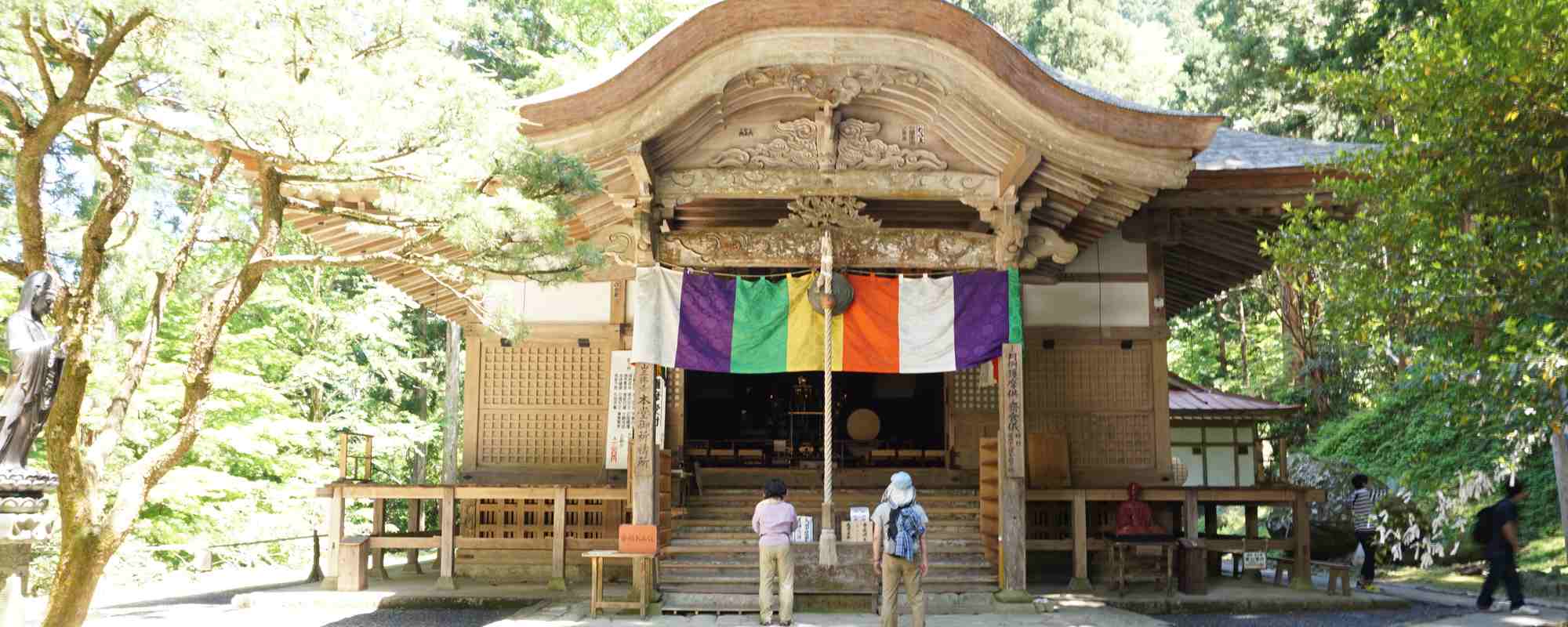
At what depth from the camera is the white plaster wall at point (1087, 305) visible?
12539 mm

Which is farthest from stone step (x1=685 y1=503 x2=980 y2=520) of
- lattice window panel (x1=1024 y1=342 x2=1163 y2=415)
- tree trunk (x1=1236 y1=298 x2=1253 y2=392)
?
tree trunk (x1=1236 y1=298 x2=1253 y2=392)

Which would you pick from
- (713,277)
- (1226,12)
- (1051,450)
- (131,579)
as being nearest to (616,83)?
(713,277)

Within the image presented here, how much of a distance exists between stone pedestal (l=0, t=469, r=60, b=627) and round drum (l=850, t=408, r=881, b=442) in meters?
12.6

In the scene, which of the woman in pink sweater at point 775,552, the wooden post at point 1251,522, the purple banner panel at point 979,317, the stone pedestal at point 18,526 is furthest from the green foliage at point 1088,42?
the stone pedestal at point 18,526

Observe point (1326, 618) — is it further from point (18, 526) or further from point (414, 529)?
point (18, 526)

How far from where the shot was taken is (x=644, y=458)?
33.8 feet

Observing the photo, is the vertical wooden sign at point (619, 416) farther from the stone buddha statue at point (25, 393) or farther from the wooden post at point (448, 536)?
the stone buddha statue at point (25, 393)

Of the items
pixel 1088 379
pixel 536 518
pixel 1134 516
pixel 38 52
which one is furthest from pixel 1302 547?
pixel 38 52

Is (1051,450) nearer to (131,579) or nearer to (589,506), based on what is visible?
(589,506)

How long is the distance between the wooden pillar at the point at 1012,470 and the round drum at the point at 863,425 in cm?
730

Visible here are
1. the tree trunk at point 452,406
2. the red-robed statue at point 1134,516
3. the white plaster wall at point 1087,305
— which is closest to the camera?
the red-robed statue at point 1134,516

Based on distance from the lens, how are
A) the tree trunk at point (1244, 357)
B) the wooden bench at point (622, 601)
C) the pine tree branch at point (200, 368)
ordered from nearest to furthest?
the pine tree branch at point (200, 368) < the wooden bench at point (622, 601) < the tree trunk at point (1244, 357)

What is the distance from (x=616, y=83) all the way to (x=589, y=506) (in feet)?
16.0

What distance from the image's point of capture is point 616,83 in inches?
377
